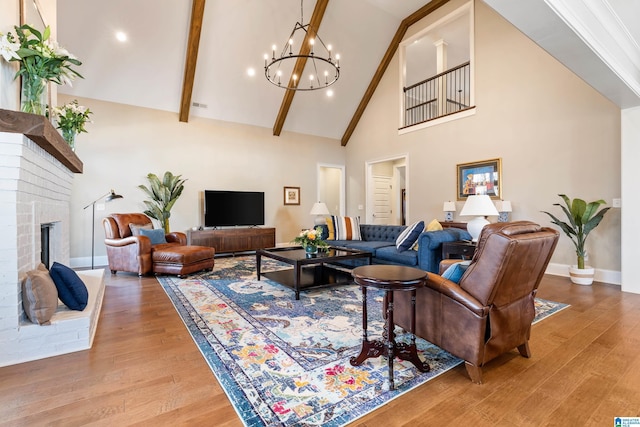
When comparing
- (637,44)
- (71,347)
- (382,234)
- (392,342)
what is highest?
(637,44)

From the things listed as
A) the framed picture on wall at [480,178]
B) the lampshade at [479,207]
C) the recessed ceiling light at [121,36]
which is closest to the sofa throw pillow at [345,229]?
the framed picture on wall at [480,178]

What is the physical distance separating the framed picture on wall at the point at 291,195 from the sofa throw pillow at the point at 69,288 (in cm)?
561

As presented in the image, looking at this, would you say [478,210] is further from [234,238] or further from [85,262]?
[85,262]

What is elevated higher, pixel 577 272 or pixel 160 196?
pixel 160 196

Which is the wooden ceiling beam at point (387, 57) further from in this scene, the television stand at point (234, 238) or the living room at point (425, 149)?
the television stand at point (234, 238)

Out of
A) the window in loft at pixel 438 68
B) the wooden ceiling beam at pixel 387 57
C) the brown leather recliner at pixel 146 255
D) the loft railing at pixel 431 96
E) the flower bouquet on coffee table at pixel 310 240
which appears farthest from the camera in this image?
the loft railing at pixel 431 96

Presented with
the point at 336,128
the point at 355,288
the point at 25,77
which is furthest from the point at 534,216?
the point at 25,77

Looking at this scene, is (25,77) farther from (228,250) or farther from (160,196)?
(228,250)

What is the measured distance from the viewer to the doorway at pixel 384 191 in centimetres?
816

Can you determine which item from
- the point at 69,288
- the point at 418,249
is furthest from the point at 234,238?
the point at 69,288

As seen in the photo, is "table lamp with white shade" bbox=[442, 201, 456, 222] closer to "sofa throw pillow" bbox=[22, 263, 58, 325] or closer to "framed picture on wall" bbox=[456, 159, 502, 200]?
"framed picture on wall" bbox=[456, 159, 502, 200]

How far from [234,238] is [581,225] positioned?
602 centimetres

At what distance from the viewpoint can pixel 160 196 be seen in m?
6.11

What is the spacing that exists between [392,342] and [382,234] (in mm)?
3768
